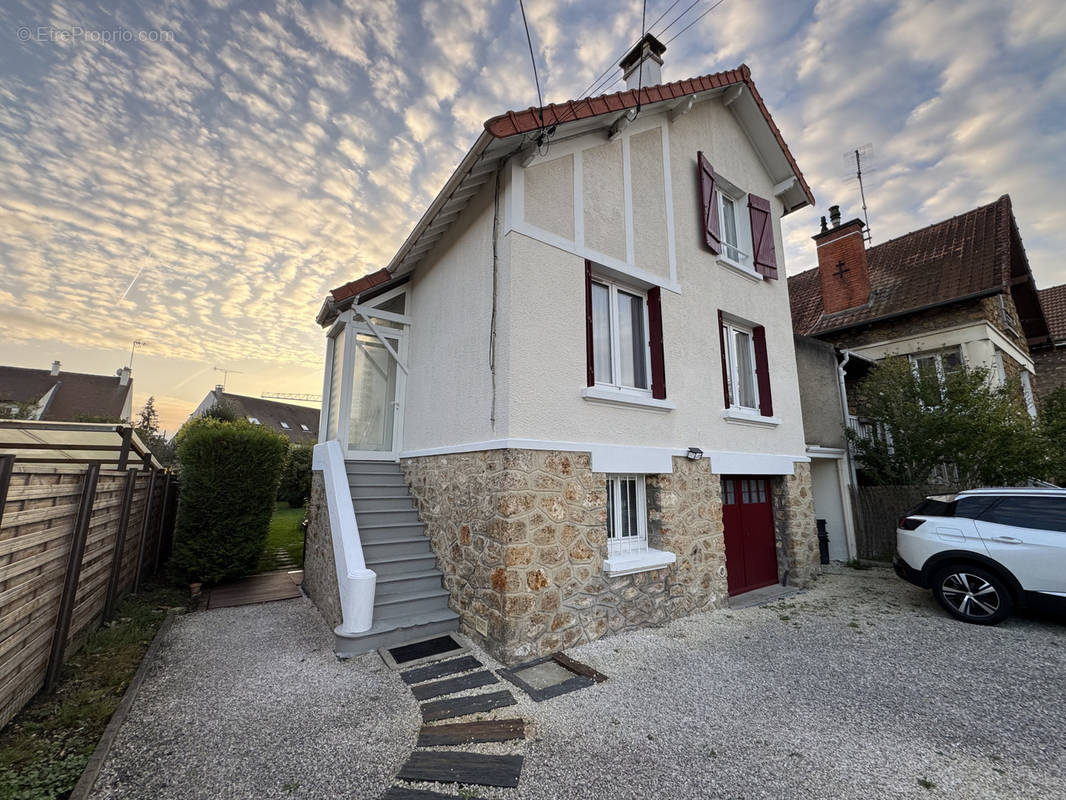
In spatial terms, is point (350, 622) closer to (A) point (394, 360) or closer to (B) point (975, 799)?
(A) point (394, 360)

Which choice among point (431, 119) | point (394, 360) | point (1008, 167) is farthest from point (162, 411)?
point (1008, 167)

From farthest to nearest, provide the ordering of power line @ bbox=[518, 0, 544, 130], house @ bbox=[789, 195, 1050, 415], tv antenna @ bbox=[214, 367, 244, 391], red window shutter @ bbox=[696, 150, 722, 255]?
tv antenna @ bbox=[214, 367, 244, 391], house @ bbox=[789, 195, 1050, 415], red window shutter @ bbox=[696, 150, 722, 255], power line @ bbox=[518, 0, 544, 130]

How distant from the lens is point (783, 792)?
93.3 inches

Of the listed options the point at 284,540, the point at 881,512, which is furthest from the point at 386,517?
the point at 881,512

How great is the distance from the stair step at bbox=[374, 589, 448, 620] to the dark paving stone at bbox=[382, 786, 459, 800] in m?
2.36

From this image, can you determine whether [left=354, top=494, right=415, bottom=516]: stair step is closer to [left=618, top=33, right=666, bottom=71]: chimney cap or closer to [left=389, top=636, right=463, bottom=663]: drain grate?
[left=389, top=636, right=463, bottom=663]: drain grate

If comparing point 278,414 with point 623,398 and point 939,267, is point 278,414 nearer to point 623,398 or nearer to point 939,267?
point 623,398

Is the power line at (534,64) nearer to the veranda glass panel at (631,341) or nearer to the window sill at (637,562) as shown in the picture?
the veranda glass panel at (631,341)

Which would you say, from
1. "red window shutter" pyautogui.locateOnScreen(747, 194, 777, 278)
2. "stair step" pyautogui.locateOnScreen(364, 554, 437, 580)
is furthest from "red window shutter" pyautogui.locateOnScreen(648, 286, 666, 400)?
"stair step" pyautogui.locateOnScreen(364, 554, 437, 580)

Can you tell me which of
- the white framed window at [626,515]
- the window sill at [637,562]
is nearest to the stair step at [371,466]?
the white framed window at [626,515]

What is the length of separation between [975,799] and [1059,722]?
1.58 metres

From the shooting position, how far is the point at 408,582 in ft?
16.5

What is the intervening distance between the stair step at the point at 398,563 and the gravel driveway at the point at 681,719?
88cm

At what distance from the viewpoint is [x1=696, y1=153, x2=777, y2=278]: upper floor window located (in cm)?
714
